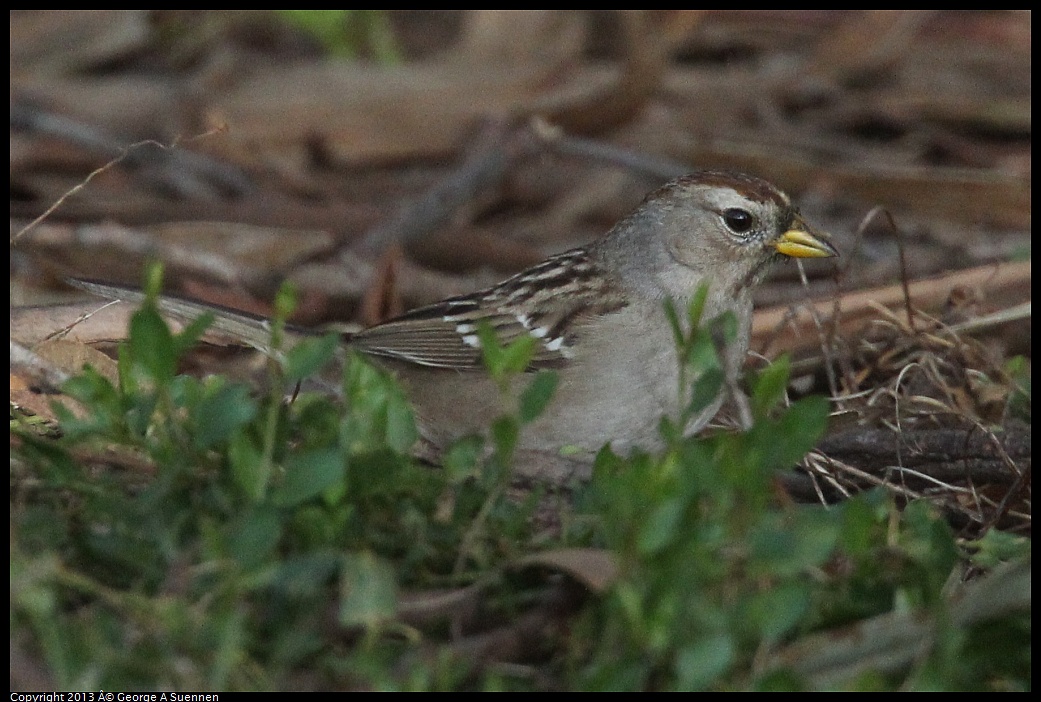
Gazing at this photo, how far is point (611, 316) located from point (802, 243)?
1.67ft

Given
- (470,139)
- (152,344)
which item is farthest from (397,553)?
(470,139)

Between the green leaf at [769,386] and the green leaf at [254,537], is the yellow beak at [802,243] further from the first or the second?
the green leaf at [254,537]

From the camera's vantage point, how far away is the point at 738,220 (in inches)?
134

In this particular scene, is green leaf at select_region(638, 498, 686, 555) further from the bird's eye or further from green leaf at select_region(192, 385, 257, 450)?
the bird's eye

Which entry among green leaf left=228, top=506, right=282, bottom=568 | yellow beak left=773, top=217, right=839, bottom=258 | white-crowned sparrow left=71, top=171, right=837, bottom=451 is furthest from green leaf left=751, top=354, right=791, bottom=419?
yellow beak left=773, top=217, right=839, bottom=258

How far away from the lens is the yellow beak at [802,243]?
3.33 m

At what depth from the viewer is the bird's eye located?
3.40m

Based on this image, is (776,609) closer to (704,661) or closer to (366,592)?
(704,661)

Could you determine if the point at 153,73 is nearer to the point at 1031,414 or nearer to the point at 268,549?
the point at 1031,414

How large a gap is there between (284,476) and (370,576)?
0.21m

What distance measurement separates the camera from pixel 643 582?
170 cm
